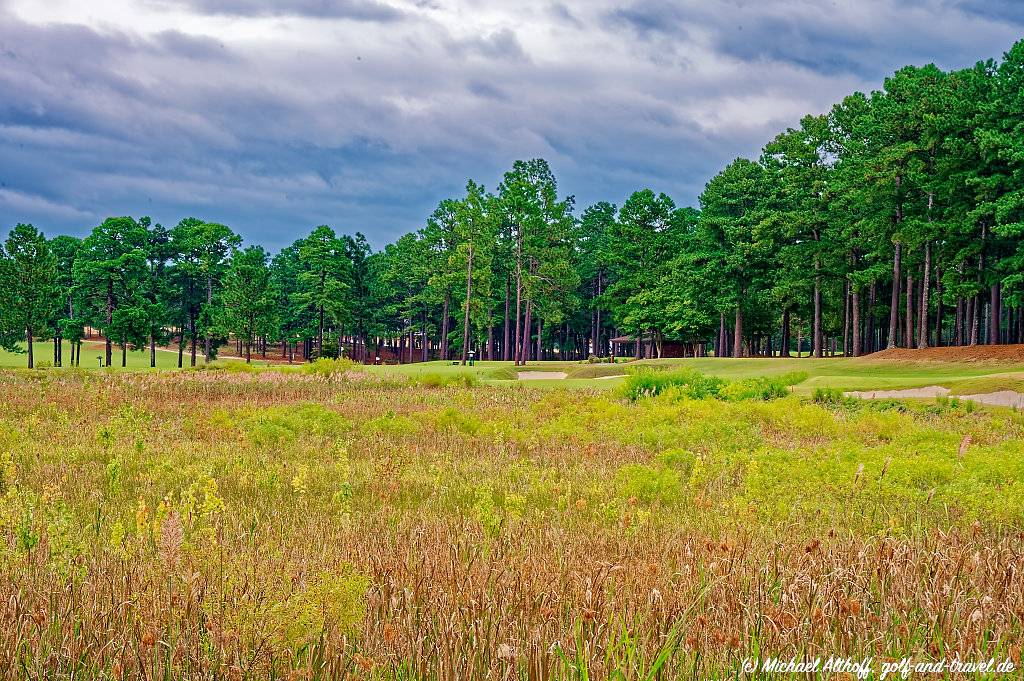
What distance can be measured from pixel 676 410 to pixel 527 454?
6.25 m

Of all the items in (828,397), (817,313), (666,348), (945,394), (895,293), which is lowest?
(828,397)

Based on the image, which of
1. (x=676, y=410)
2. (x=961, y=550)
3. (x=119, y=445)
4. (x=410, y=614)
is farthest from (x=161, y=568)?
(x=676, y=410)

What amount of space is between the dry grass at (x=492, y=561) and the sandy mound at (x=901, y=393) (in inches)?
456

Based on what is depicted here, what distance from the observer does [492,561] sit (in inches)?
172

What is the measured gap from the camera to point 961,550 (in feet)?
14.8

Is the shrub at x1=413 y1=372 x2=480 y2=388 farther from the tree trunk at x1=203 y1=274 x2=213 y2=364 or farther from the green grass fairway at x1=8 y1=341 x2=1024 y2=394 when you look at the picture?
the tree trunk at x1=203 y1=274 x2=213 y2=364

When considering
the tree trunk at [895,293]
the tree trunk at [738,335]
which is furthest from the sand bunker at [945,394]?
the tree trunk at [738,335]

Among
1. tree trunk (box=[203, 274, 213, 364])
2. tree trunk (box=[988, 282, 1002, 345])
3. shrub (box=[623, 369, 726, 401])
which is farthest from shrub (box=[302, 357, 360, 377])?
tree trunk (box=[203, 274, 213, 364])

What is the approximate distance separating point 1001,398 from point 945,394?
1389 mm

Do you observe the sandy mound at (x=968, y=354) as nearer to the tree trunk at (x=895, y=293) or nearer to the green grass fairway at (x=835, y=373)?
Answer: the green grass fairway at (x=835, y=373)

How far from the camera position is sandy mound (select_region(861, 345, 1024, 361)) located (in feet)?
103

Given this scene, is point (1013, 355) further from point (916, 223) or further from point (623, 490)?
point (623, 490)

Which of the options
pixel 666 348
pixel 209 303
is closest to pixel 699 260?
pixel 666 348

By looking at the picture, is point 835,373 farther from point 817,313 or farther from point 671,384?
point 671,384
